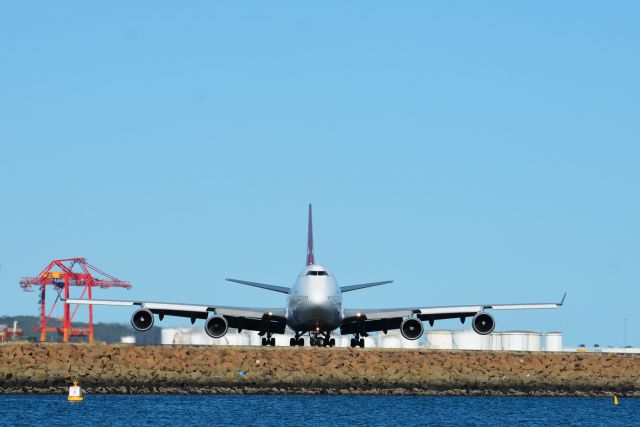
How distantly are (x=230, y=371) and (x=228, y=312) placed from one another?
14.2 ft

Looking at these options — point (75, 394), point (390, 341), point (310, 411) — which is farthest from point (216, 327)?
point (390, 341)

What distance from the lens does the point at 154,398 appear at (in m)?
89.6

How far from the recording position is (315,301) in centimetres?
8875

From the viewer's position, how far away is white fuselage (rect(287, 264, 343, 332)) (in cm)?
8900

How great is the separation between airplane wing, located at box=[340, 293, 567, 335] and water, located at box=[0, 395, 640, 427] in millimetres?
5841

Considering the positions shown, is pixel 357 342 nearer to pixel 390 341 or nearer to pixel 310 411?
pixel 310 411

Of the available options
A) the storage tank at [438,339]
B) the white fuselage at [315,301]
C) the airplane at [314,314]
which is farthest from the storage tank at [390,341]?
the white fuselage at [315,301]

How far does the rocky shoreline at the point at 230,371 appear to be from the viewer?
92188 millimetres

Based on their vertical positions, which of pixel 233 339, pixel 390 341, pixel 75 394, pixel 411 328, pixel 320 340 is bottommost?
pixel 75 394

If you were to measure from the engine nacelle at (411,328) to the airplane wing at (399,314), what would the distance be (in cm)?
89

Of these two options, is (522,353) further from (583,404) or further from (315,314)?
(315,314)

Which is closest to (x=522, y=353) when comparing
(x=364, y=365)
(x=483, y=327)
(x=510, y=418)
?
(x=483, y=327)

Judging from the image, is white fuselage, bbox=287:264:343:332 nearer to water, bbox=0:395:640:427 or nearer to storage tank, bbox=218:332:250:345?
water, bbox=0:395:640:427

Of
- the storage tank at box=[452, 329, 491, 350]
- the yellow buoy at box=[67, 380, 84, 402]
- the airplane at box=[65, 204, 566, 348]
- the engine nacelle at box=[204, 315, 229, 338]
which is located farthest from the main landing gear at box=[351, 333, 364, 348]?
the storage tank at box=[452, 329, 491, 350]
